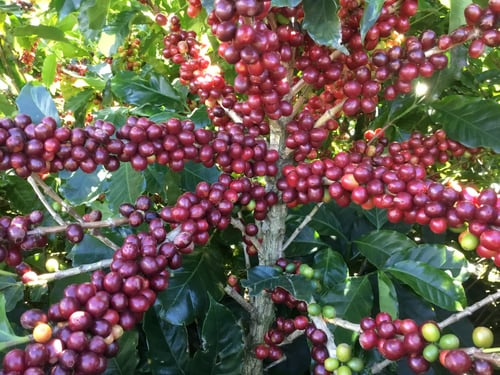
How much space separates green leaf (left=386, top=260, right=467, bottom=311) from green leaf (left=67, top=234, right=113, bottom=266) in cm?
61

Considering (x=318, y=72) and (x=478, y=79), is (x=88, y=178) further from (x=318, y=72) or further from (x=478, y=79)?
(x=478, y=79)

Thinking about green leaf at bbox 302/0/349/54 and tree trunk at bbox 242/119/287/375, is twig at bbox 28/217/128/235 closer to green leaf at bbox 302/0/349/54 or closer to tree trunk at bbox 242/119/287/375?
tree trunk at bbox 242/119/287/375

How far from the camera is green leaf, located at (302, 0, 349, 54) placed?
677 millimetres

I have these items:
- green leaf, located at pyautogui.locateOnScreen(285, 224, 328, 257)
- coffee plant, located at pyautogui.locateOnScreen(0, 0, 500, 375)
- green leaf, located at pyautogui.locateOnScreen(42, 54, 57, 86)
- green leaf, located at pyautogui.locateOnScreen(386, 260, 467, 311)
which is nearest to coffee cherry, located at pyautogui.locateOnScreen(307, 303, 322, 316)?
coffee plant, located at pyautogui.locateOnScreen(0, 0, 500, 375)

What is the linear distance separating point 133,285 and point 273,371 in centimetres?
66

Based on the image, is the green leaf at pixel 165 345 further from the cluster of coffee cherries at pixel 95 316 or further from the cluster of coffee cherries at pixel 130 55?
the cluster of coffee cherries at pixel 130 55

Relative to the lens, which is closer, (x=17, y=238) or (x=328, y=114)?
(x=17, y=238)

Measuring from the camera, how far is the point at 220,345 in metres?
0.86

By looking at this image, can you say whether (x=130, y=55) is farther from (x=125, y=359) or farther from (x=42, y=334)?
(x=42, y=334)

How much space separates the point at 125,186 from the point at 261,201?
35 centimetres

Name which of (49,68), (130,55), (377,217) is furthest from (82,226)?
(130,55)

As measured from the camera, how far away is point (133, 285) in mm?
580

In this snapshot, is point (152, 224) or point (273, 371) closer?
point (152, 224)

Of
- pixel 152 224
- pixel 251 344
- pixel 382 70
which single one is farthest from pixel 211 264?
pixel 382 70
